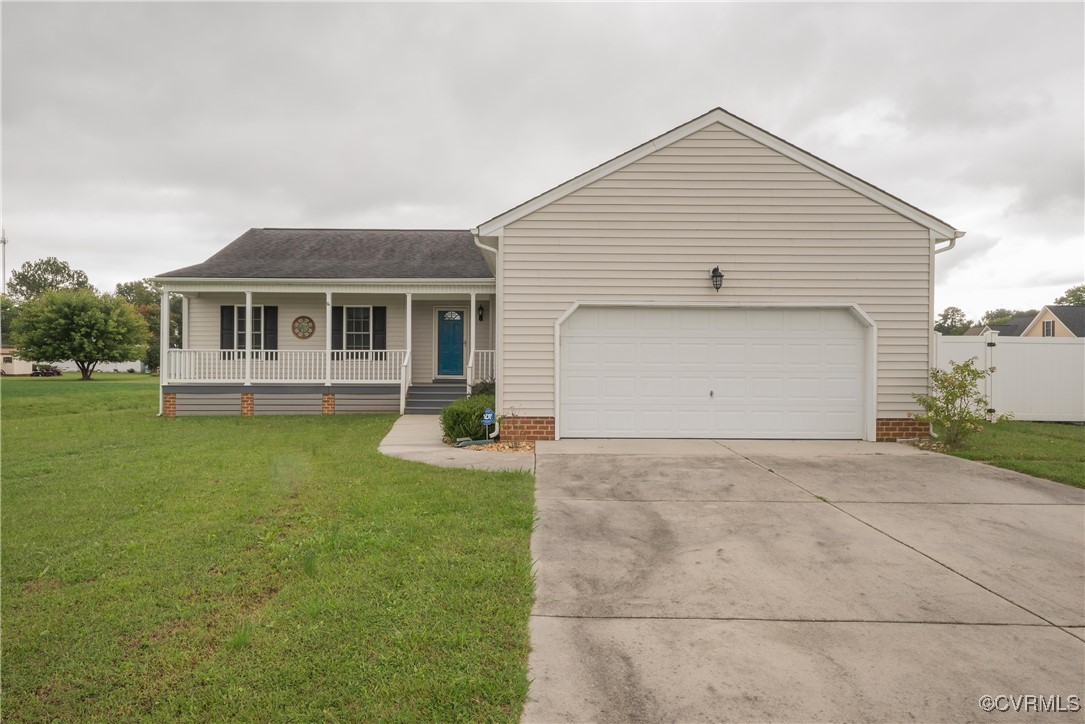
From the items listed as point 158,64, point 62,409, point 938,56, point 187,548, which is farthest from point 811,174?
point 62,409

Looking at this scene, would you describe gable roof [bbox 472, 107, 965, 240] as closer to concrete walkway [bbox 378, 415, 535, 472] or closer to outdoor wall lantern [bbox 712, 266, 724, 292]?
outdoor wall lantern [bbox 712, 266, 724, 292]

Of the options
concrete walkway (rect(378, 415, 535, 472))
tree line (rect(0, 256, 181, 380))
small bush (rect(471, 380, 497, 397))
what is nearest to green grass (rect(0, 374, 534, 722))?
concrete walkway (rect(378, 415, 535, 472))

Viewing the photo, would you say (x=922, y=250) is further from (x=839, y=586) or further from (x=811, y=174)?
(x=839, y=586)

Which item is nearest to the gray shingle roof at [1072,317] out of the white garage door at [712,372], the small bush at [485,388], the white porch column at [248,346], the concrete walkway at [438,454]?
the white garage door at [712,372]

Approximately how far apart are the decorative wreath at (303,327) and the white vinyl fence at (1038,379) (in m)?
15.8

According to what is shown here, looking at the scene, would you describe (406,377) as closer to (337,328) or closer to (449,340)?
(449,340)

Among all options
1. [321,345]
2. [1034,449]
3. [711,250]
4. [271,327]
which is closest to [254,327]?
[271,327]

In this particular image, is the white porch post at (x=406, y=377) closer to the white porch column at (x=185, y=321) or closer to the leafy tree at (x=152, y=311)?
the white porch column at (x=185, y=321)

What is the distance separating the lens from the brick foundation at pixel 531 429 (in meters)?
8.84

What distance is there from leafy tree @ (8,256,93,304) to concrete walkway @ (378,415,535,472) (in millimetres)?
86007

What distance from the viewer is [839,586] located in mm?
3562

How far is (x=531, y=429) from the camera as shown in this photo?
29.1ft

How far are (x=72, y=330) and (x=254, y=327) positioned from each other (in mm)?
28328

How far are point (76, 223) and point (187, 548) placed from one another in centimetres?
5358
